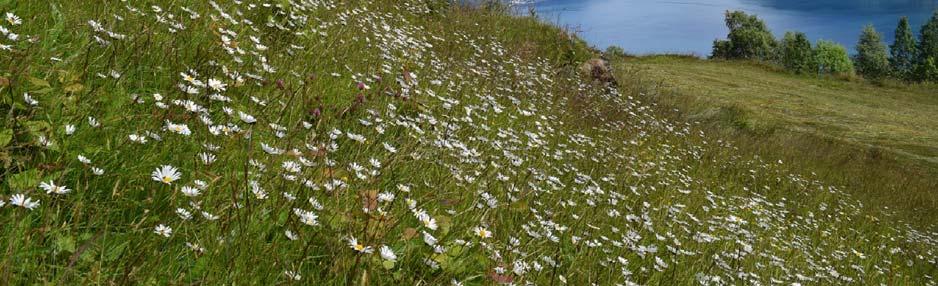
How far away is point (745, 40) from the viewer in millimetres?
102938

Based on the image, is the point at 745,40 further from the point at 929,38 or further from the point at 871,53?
the point at 929,38

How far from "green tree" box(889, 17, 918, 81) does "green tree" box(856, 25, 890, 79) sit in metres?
4.01

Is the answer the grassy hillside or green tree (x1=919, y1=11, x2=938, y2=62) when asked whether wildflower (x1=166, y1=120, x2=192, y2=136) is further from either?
green tree (x1=919, y1=11, x2=938, y2=62)

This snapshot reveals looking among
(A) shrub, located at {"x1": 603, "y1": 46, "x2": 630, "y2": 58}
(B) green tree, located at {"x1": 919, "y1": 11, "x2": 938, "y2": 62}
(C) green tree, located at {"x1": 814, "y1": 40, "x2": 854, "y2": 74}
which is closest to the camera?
(A) shrub, located at {"x1": 603, "y1": 46, "x2": 630, "y2": 58}

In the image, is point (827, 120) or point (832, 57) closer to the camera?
point (827, 120)

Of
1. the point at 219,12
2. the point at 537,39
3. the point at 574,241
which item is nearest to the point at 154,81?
Result: the point at 219,12

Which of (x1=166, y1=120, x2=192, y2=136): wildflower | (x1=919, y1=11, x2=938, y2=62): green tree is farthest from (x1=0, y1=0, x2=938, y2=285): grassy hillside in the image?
(x1=919, y1=11, x2=938, y2=62): green tree

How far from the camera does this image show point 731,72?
35.3m

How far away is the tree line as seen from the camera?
95750mm

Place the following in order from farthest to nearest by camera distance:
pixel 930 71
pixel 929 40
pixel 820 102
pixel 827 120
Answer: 1. pixel 929 40
2. pixel 930 71
3. pixel 820 102
4. pixel 827 120

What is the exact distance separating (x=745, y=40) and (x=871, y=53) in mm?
19072

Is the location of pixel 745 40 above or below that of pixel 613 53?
below

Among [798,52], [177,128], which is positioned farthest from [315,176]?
[798,52]

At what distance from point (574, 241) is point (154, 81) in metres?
2.38
